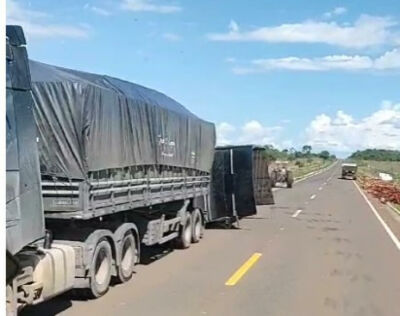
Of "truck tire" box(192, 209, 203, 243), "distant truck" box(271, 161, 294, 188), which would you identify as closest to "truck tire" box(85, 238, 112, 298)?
"truck tire" box(192, 209, 203, 243)

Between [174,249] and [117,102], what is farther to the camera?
[174,249]

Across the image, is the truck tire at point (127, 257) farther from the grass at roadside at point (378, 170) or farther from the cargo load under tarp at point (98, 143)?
the grass at roadside at point (378, 170)

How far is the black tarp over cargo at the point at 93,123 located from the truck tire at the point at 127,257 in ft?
4.19

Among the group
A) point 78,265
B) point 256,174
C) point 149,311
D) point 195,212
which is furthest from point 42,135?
point 256,174

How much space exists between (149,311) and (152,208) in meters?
5.06

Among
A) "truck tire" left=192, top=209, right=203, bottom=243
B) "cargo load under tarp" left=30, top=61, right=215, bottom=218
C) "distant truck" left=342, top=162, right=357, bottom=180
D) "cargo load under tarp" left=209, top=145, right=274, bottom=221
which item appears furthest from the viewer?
"distant truck" left=342, top=162, right=357, bottom=180

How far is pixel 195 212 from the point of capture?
18.6 metres

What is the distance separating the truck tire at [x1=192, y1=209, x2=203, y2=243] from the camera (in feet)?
60.1

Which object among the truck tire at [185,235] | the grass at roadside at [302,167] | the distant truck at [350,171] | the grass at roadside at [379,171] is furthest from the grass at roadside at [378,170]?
the truck tire at [185,235]

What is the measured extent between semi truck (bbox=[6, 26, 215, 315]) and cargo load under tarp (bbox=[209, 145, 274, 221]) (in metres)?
5.46

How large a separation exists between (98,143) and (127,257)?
234 cm

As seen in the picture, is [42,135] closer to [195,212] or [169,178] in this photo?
[169,178]

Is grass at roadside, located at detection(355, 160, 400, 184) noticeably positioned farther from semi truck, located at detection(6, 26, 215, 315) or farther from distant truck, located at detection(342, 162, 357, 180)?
semi truck, located at detection(6, 26, 215, 315)

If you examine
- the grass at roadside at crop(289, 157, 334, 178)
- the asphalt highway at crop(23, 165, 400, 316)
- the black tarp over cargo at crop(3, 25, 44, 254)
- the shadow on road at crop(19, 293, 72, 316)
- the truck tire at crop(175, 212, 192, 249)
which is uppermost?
the black tarp over cargo at crop(3, 25, 44, 254)
